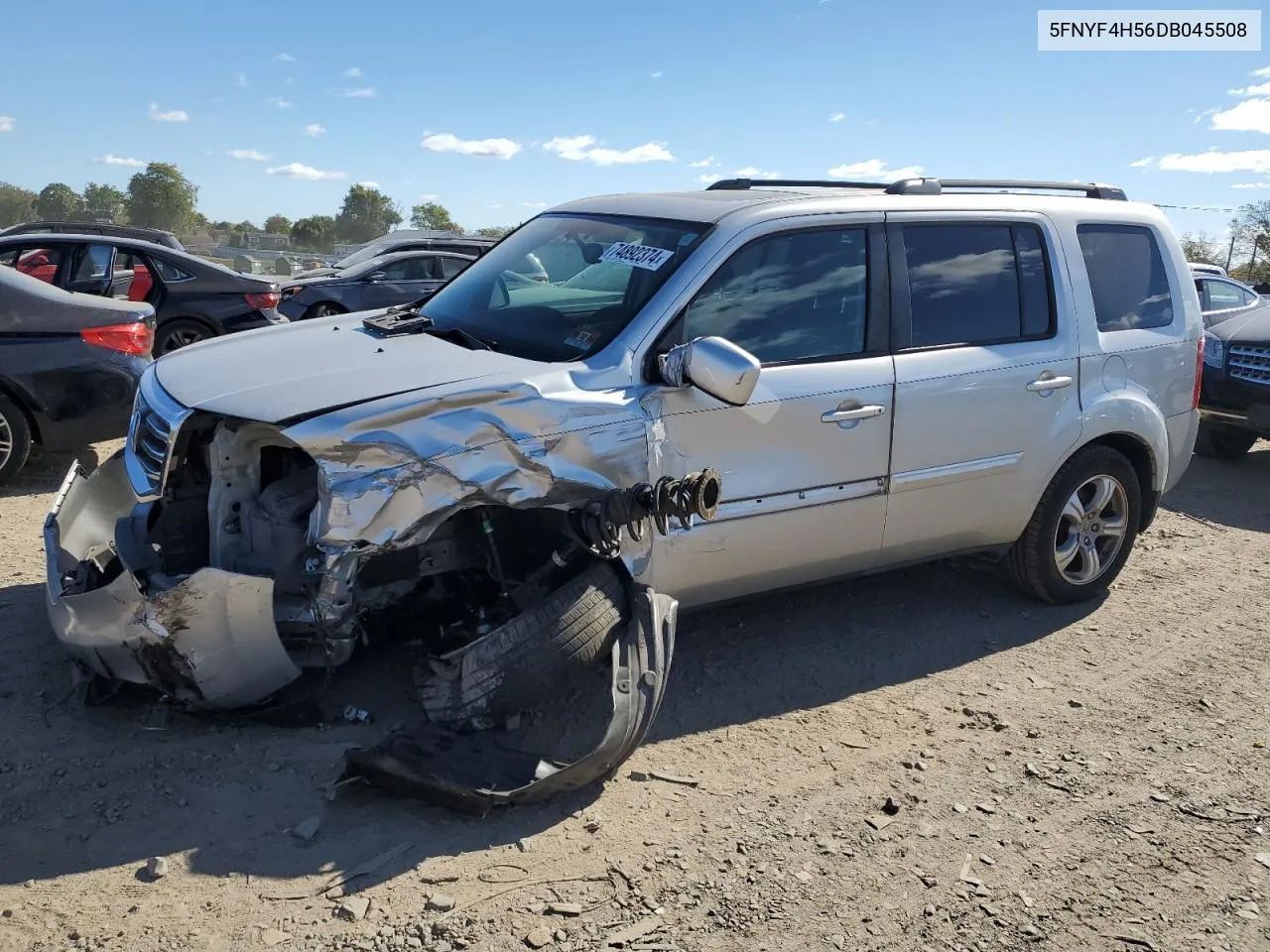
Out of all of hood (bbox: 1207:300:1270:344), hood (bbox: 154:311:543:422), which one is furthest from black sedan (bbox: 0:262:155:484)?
hood (bbox: 1207:300:1270:344)

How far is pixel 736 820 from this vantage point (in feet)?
11.2

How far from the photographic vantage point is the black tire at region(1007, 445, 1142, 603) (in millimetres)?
4992

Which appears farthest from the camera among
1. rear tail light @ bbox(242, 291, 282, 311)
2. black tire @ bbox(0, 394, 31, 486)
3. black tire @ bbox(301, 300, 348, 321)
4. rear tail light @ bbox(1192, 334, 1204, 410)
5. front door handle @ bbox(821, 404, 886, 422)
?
black tire @ bbox(301, 300, 348, 321)

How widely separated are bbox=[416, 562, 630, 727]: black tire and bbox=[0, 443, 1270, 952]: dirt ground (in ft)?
1.17

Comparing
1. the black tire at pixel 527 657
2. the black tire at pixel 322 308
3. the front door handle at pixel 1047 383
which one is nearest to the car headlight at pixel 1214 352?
the front door handle at pixel 1047 383

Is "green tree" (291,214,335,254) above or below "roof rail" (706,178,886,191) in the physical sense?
above

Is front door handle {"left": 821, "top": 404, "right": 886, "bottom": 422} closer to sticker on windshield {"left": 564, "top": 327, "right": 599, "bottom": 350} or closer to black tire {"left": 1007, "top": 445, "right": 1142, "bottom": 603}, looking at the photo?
sticker on windshield {"left": 564, "top": 327, "right": 599, "bottom": 350}

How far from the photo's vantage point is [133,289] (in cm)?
991

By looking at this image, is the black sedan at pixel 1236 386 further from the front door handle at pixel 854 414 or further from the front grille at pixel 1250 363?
the front door handle at pixel 854 414

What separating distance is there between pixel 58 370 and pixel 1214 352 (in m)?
8.72

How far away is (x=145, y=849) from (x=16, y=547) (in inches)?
116

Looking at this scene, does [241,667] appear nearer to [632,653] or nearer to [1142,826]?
[632,653]

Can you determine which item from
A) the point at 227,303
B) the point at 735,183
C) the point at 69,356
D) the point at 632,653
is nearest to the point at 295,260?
the point at 227,303

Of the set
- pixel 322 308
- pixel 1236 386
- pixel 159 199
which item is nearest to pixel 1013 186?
pixel 1236 386
